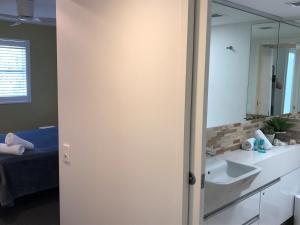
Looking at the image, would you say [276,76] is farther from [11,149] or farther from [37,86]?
[37,86]

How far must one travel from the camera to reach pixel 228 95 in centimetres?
287

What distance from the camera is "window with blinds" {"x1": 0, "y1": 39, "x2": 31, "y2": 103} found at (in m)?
5.39

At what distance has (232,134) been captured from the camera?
293 cm

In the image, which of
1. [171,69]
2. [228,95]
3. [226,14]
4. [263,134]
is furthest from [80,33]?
[263,134]

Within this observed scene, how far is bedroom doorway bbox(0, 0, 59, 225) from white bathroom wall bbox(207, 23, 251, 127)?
203 centimetres

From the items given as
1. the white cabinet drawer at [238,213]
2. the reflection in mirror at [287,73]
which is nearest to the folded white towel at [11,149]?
the white cabinet drawer at [238,213]

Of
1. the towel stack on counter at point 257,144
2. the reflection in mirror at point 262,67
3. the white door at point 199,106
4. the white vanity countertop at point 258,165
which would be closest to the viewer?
the white door at point 199,106

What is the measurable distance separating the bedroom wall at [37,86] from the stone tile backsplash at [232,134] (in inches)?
158

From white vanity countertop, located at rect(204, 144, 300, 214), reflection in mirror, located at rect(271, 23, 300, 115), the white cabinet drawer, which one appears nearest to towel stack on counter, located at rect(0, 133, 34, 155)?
white vanity countertop, located at rect(204, 144, 300, 214)

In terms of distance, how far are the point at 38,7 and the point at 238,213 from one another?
358 cm

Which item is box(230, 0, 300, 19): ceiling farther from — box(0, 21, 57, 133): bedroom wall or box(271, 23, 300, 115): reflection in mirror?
box(0, 21, 57, 133): bedroom wall

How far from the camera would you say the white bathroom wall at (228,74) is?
2.66 m

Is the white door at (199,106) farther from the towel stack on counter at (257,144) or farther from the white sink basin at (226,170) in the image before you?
the towel stack on counter at (257,144)

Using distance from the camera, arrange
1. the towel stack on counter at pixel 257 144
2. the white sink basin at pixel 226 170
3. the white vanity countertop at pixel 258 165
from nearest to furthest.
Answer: the white vanity countertop at pixel 258 165 < the white sink basin at pixel 226 170 < the towel stack on counter at pixel 257 144
